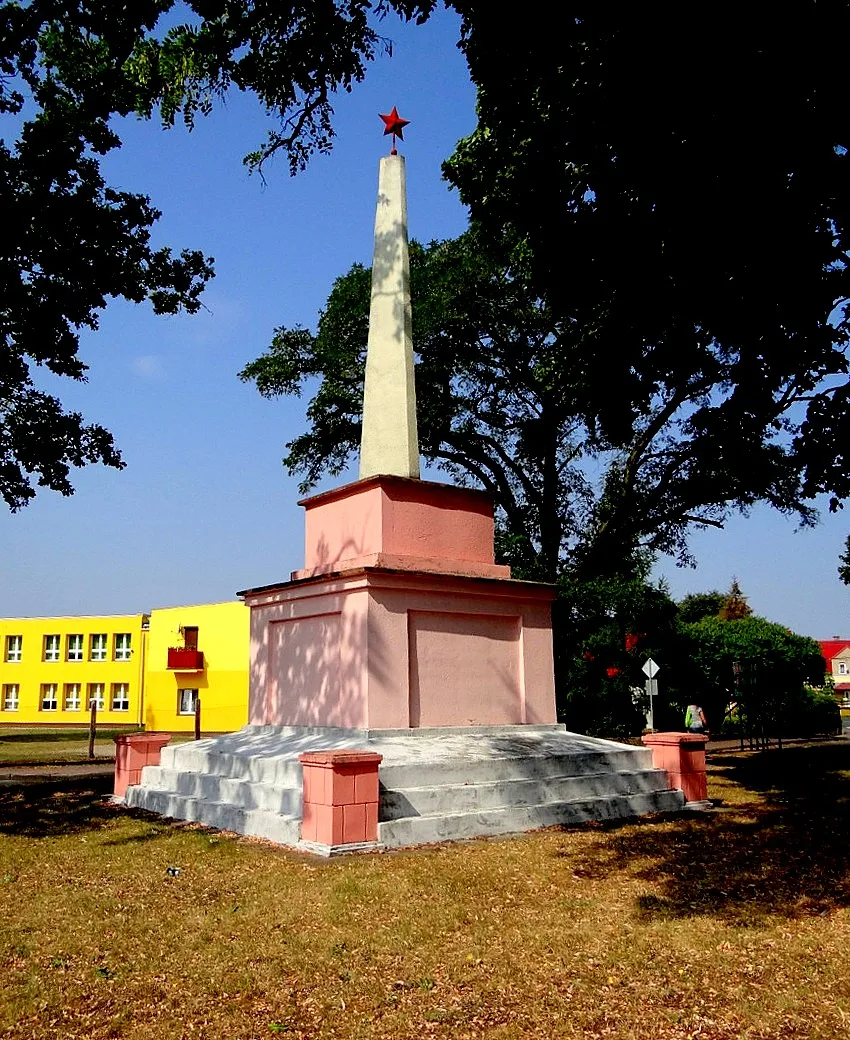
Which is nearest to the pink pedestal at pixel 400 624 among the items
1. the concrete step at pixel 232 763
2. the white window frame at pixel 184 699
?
the concrete step at pixel 232 763

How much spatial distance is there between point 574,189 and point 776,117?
10.2 ft

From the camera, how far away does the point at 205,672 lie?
37500 millimetres

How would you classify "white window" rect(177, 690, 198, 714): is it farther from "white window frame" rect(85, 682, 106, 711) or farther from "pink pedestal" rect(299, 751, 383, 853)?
"pink pedestal" rect(299, 751, 383, 853)

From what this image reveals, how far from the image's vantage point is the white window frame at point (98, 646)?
43206 millimetres

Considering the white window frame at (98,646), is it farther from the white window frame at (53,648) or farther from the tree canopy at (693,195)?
the tree canopy at (693,195)

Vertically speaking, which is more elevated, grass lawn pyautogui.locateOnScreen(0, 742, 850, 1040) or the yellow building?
the yellow building

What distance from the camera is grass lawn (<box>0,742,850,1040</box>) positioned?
422 centimetres

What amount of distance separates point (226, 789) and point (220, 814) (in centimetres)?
42

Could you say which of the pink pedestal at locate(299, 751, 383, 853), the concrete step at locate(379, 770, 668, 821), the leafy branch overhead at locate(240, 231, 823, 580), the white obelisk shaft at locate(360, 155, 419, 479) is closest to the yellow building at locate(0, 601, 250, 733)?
the leafy branch overhead at locate(240, 231, 823, 580)

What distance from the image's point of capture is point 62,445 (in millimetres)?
14484

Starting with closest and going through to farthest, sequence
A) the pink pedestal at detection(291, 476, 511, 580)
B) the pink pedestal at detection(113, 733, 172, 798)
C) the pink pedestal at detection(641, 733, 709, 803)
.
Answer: the pink pedestal at detection(291, 476, 511, 580)
the pink pedestal at detection(641, 733, 709, 803)
the pink pedestal at detection(113, 733, 172, 798)

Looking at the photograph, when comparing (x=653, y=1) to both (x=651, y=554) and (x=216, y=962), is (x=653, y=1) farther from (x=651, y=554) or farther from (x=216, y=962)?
(x=651, y=554)

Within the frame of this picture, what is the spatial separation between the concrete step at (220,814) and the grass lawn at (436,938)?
0.29 meters

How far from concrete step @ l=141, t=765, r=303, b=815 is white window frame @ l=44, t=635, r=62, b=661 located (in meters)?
36.3
